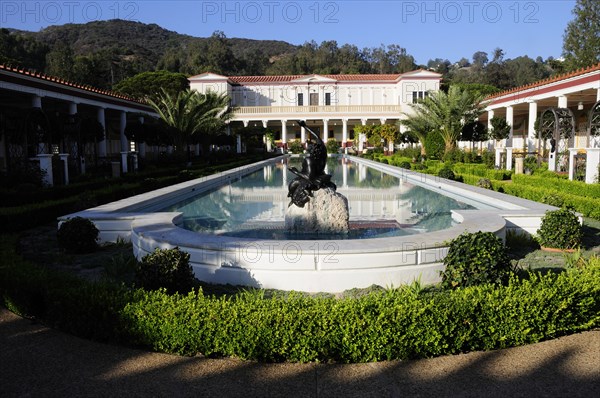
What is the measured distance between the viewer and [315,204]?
24.5 feet

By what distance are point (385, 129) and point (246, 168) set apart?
1717cm

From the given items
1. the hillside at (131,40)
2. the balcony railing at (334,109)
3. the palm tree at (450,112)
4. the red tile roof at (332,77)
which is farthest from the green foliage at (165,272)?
the hillside at (131,40)

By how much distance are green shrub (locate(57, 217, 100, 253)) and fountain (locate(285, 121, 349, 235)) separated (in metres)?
3.01

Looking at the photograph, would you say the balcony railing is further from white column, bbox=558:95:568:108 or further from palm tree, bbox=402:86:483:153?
white column, bbox=558:95:568:108

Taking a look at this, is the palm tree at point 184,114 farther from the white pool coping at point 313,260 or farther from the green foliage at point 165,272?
the green foliage at point 165,272

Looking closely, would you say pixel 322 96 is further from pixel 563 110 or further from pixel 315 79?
pixel 563 110

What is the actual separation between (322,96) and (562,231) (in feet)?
145

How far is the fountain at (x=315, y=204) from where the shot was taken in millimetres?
7469

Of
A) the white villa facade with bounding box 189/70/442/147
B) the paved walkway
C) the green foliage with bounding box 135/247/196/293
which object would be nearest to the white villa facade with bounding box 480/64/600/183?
the paved walkway

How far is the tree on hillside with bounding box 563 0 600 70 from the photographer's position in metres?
39.5

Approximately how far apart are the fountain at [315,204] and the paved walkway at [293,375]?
4.15 meters

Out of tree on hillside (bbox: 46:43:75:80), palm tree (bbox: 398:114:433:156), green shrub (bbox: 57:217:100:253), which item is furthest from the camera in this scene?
tree on hillside (bbox: 46:43:75:80)

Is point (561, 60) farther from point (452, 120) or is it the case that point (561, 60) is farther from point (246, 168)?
point (246, 168)

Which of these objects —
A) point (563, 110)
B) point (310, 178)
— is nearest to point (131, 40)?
point (563, 110)
